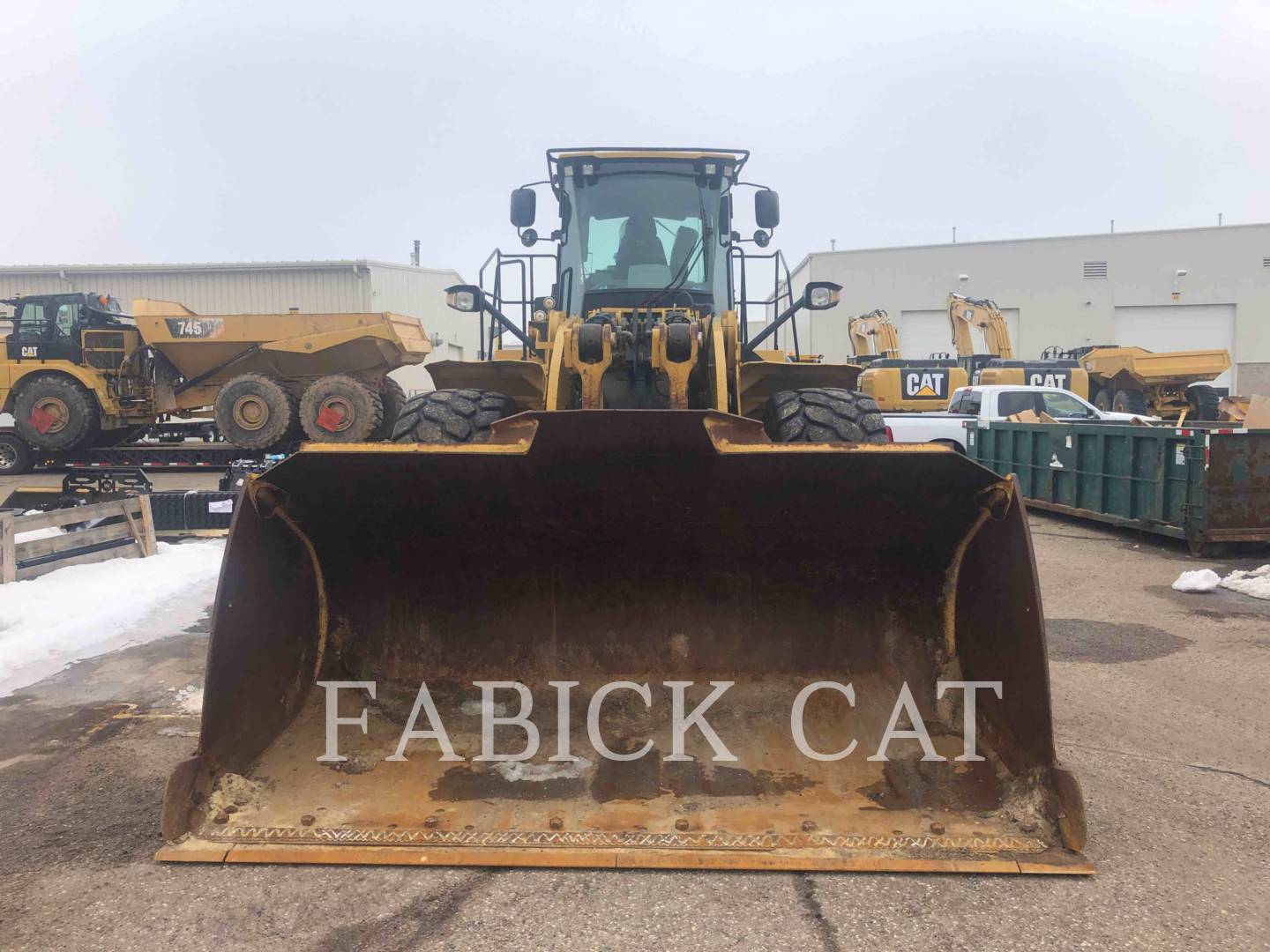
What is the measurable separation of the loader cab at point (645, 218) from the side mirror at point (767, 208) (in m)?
0.19

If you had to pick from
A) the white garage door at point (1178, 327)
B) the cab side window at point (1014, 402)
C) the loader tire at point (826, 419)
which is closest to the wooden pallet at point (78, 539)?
the loader tire at point (826, 419)

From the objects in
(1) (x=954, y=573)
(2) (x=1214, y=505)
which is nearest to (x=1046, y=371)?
(2) (x=1214, y=505)

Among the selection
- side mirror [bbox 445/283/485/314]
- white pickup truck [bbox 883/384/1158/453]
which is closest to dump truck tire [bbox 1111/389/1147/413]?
white pickup truck [bbox 883/384/1158/453]

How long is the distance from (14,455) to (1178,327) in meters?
39.1

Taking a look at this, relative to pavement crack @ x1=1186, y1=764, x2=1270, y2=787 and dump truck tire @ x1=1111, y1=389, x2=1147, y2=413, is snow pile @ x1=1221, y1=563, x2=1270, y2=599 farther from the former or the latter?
dump truck tire @ x1=1111, y1=389, x2=1147, y2=413

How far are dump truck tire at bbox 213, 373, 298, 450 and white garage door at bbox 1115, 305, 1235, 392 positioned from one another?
3288 centimetres

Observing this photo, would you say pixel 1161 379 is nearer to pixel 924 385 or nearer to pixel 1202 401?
pixel 1202 401

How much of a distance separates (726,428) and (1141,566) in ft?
24.6

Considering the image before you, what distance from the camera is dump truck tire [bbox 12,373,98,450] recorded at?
1730 centimetres

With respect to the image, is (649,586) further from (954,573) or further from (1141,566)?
(1141,566)

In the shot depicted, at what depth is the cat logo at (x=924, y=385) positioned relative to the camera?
19328 mm

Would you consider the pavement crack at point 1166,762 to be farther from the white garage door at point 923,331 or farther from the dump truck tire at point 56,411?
the white garage door at point 923,331

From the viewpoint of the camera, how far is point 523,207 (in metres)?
5.79

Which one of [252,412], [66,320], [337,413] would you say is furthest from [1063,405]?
[66,320]
